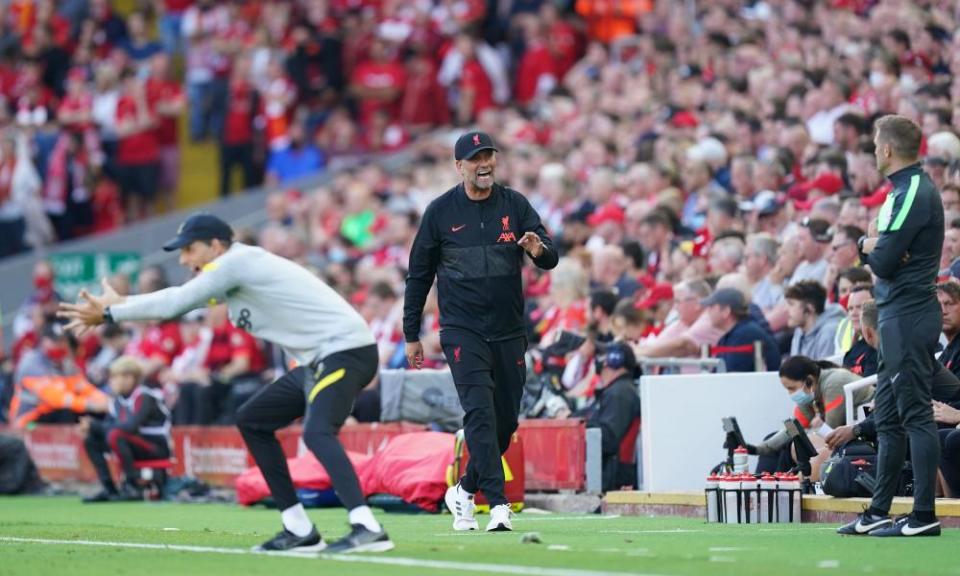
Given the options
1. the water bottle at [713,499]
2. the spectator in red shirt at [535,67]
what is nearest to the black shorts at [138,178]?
the spectator in red shirt at [535,67]

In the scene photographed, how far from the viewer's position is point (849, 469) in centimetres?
1159

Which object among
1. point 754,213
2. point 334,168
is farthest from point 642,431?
point 334,168

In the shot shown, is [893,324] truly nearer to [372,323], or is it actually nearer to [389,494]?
[389,494]

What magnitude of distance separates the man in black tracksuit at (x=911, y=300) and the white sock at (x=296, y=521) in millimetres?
3220

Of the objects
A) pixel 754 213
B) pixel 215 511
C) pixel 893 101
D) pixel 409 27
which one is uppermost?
pixel 409 27

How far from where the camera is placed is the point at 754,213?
17.3 metres

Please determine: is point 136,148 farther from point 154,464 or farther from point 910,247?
point 910,247

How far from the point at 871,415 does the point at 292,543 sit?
4.09 meters

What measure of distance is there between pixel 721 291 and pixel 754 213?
10.6 feet

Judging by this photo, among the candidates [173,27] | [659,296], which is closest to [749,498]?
[659,296]

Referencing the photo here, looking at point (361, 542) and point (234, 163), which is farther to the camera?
point (234, 163)

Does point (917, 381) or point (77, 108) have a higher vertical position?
point (77, 108)

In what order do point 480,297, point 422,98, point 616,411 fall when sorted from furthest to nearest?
point 422,98 → point 616,411 → point 480,297

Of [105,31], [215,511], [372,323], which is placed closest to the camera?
[215,511]
